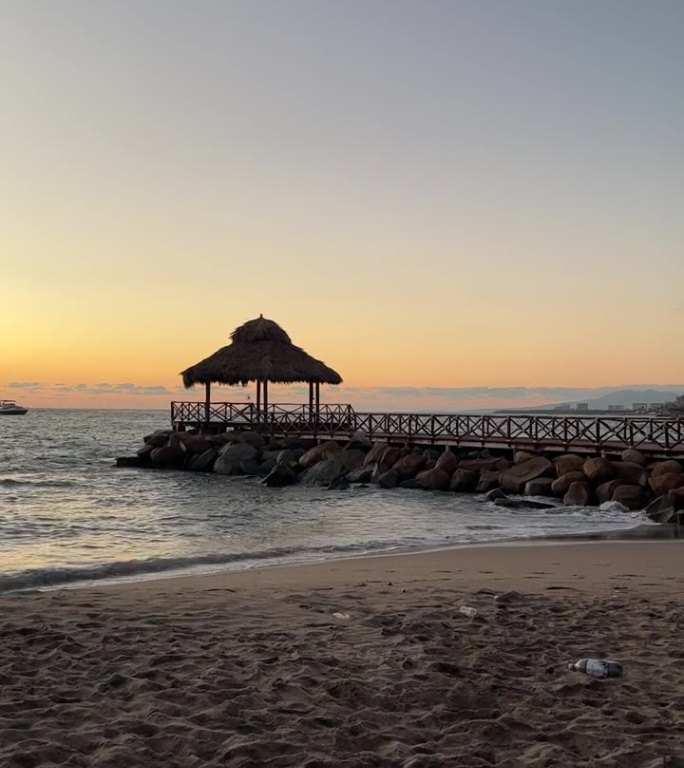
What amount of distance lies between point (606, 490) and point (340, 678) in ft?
51.0

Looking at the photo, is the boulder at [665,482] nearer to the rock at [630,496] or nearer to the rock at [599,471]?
the rock at [630,496]

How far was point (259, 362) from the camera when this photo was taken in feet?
109

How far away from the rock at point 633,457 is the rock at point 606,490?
1.37m

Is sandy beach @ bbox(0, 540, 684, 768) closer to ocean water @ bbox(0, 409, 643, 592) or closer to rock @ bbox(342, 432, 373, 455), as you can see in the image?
ocean water @ bbox(0, 409, 643, 592)

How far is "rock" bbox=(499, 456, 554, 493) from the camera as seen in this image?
21.2 m

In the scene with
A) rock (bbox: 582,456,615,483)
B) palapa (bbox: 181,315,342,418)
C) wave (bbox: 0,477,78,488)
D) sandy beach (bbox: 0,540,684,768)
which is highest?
palapa (bbox: 181,315,342,418)

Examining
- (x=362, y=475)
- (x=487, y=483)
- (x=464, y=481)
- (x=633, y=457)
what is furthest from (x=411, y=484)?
(x=633, y=457)

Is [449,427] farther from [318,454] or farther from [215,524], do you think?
[215,524]

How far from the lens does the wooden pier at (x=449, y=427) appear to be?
23.0 m

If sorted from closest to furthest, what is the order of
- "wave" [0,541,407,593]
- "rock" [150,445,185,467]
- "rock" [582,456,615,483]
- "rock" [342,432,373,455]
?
"wave" [0,541,407,593], "rock" [582,456,615,483], "rock" [342,432,373,455], "rock" [150,445,185,467]

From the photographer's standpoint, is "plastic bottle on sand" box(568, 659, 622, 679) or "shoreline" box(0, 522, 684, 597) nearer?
"plastic bottle on sand" box(568, 659, 622, 679)

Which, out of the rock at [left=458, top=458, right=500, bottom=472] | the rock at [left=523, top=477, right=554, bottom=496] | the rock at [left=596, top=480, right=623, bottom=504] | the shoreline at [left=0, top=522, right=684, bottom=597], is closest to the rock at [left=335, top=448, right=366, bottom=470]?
the rock at [left=458, top=458, right=500, bottom=472]

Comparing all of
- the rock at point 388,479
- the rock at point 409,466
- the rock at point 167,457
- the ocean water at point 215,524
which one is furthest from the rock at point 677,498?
the rock at point 167,457

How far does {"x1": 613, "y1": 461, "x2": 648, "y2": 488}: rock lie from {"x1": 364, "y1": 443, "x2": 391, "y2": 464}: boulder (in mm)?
8431
